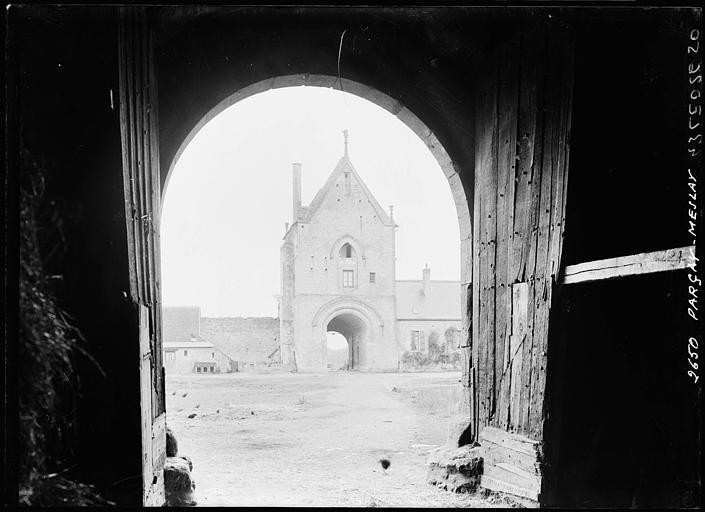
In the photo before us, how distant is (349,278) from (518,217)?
83.2 feet

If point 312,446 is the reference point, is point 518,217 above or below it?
above

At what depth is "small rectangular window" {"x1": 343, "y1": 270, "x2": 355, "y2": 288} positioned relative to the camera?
30297mm

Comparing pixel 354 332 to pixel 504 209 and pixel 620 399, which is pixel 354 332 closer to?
pixel 504 209

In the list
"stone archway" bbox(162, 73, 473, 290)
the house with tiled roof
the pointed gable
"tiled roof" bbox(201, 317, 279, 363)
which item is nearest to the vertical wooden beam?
"stone archway" bbox(162, 73, 473, 290)

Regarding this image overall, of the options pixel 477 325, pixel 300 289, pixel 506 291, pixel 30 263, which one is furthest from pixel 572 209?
pixel 300 289

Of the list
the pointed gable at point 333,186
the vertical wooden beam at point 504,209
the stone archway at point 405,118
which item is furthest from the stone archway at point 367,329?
the vertical wooden beam at point 504,209

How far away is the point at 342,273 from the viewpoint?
1190 inches

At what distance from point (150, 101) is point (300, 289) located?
25183 mm

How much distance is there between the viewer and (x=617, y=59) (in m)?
4.56

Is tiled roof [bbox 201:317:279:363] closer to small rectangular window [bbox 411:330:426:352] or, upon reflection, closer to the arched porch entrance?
the arched porch entrance

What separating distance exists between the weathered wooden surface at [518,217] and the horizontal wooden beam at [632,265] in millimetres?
224

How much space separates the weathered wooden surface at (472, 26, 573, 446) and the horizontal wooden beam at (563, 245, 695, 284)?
22cm

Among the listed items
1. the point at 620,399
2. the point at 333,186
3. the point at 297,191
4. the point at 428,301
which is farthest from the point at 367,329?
the point at 620,399

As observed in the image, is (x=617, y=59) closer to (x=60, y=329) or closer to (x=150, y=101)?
(x=150, y=101)
